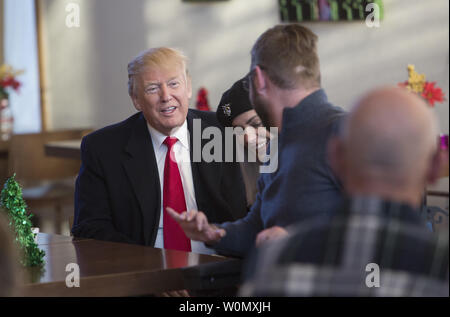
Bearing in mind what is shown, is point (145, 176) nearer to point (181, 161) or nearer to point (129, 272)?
point (181, 161)

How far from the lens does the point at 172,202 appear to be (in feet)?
9.21

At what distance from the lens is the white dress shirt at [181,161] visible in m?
2.80

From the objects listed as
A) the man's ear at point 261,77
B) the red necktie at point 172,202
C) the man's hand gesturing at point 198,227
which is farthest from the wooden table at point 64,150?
the man's ear at point 261,77

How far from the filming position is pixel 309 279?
4.03ft

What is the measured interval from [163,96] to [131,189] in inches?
16.0

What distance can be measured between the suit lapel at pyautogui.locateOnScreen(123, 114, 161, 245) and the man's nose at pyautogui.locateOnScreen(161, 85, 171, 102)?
0.16 meters

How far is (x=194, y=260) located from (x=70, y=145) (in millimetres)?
4117

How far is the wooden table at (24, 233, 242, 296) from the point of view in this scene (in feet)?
6.36

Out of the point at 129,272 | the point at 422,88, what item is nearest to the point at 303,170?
the point at 129,272

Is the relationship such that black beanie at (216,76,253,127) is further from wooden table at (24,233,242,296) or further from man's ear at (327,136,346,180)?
man's ear at (327,136,346,180)

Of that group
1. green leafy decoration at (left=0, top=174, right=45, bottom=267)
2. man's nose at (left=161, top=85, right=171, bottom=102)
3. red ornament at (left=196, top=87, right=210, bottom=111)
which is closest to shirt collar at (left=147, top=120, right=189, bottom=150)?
man's nose at (left=161, top=85, right=171, bottom=102)

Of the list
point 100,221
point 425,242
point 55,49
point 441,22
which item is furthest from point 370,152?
point 55,49

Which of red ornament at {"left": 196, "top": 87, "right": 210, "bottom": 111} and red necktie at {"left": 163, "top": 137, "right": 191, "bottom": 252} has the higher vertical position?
red ornament at {"left": 196, "top": 87, "right": 210, "bottom": 111}

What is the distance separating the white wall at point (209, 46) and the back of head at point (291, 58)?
316 cm
